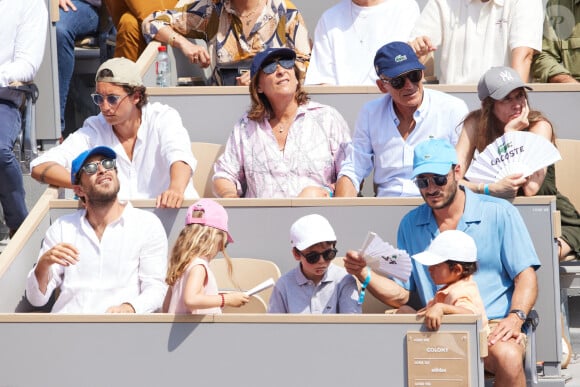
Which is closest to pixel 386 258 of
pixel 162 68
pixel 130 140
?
pixel 130 140

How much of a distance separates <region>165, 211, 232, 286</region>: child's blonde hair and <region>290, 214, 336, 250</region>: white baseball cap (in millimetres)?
300

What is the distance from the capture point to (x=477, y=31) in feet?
26.5

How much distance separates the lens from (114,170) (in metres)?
6.02

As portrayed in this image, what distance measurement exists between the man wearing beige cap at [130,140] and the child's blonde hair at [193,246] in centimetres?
108

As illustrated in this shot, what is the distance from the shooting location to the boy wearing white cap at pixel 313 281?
5.60 meters

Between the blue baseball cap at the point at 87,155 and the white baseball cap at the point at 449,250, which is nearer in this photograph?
the white baseball cap at the point at 449,250

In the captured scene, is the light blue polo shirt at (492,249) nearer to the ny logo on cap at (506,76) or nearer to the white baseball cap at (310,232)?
the white baseball cap at (310,232)

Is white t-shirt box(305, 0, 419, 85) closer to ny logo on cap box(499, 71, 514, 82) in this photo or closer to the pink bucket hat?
ny logo on cap box(499, 71, 514, 82)

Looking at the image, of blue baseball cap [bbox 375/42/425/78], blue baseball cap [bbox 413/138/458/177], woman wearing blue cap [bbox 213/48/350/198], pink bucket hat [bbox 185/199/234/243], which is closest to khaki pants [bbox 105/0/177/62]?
woman wearing blue cap [bbox 213/48/350/198]

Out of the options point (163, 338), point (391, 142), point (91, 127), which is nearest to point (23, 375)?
point (163, 338)

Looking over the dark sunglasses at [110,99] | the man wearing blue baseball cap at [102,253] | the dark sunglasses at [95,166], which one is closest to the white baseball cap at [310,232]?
the man wearing blue baseball cap at [102,253]

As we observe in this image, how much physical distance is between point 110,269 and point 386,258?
123 centimetres

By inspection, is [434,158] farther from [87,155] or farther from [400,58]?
[87,155]

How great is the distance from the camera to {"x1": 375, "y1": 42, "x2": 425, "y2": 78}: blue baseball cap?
6598mm
